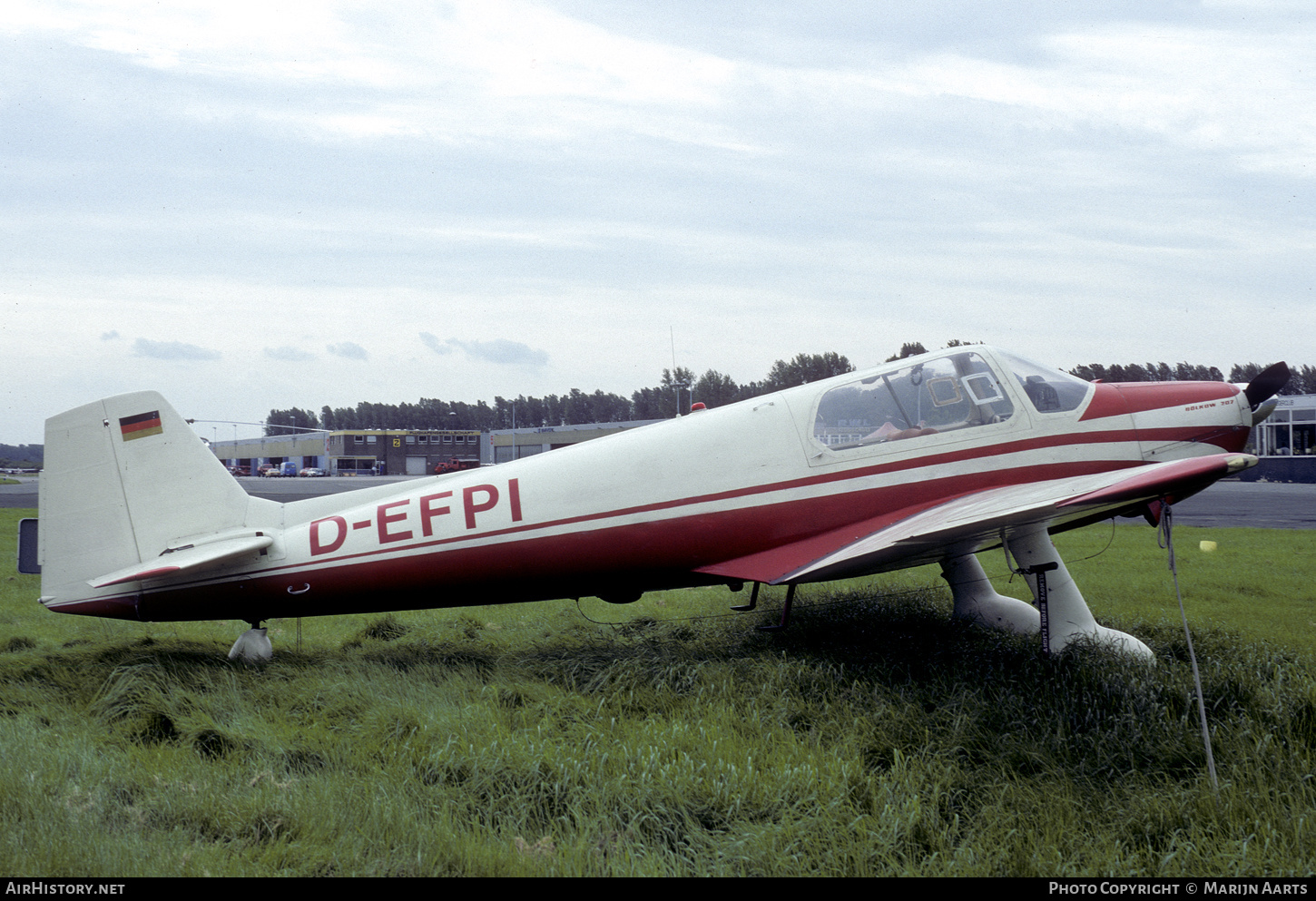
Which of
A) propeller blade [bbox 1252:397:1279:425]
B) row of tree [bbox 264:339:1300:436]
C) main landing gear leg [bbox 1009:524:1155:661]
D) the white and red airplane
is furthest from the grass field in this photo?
row of tree [bbox 264:339:1300:436]

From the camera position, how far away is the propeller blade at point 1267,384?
5.67 metres

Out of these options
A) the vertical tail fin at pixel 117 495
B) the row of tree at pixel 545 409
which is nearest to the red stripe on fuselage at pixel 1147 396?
the vertical tail fin at pixel 117 495

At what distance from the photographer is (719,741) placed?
3.99 m

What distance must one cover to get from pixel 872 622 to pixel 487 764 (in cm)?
381

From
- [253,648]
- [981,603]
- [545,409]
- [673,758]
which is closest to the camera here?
[673,758]

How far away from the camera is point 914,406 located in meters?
5.68

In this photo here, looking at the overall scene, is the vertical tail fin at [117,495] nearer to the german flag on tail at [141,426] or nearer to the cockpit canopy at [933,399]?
the german flag on tail at [141,426]

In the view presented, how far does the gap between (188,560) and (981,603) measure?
19.7 ft

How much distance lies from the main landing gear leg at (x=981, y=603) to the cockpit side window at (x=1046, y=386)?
4.46 feet

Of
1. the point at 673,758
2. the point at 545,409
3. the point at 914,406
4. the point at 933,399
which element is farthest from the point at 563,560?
the point at 545,409

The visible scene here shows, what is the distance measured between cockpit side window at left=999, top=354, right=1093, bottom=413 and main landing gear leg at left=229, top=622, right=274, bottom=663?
5.79 m

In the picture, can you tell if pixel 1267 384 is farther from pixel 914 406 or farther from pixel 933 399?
pixel 914 406
